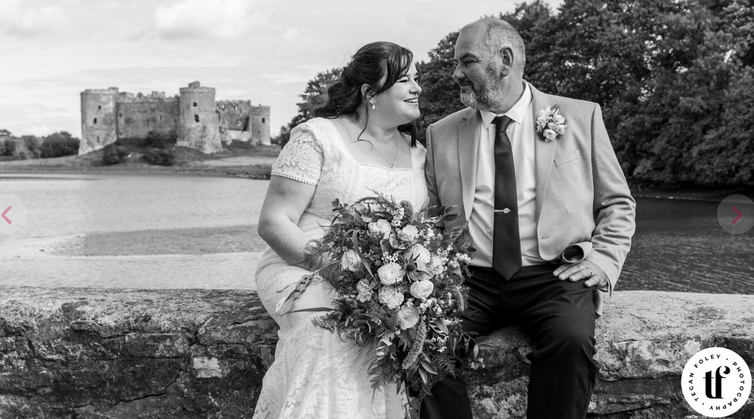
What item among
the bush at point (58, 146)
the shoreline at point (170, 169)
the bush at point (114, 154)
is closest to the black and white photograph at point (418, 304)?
the shoreline at point (170, 169)

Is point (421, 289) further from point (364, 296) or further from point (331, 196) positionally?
point (331, 196)

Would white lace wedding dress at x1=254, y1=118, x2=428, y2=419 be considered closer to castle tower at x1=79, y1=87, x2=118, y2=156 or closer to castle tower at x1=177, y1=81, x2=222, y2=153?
castle tower at x1=177, y1=81, x2=222, y2=153

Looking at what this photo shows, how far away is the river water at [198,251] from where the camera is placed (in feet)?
40.2

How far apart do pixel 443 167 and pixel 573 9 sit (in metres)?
31.2

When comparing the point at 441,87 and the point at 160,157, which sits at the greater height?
the point at 441,87

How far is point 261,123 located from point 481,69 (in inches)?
4060

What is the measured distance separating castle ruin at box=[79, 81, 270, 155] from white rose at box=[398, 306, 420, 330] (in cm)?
9678

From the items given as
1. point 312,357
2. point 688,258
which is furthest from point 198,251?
point 312,357

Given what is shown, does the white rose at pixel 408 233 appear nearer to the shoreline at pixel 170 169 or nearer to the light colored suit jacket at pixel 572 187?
the light colored suit jacket at pixel 572 187

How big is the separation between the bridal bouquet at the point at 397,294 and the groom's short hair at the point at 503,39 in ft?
4.03

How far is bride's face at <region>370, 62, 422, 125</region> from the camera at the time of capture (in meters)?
3.83

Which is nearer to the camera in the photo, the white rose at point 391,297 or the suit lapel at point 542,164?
the white rose at point 391,297

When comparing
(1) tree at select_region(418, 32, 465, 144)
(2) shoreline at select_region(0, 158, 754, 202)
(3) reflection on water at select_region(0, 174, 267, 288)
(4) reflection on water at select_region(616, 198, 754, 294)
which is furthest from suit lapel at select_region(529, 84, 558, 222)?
(2) shoreline at select_region(0, 158, 754, 202)

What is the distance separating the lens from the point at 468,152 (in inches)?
147
